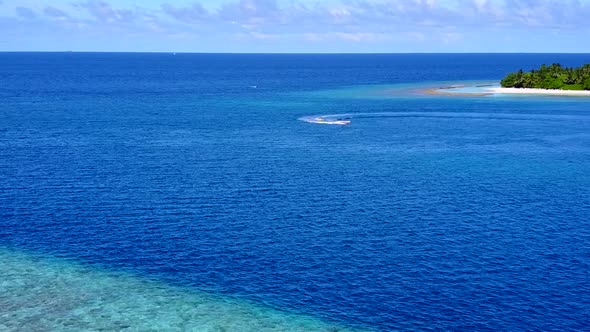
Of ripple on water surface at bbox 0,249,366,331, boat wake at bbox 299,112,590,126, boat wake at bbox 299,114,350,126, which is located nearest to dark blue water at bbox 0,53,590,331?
ripple on water surface at bbox 0,249,366,331

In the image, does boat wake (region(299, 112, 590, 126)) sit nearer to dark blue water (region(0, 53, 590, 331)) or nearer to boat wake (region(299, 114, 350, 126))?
boat wake (region(299, 114, 350, 126))

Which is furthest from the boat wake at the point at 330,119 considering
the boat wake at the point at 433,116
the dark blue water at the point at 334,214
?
the dark blue water at the point at 334,214

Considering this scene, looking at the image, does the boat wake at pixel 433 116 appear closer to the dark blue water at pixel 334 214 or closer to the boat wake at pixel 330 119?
the boat wake at pixel 330 119

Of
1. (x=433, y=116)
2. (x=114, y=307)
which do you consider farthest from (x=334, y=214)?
(x=433, y=116)

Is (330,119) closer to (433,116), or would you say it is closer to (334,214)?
(433,116)

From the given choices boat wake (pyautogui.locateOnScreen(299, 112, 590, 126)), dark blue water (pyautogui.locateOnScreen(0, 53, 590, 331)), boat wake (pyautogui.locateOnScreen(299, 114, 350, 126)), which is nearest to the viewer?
dark blue water (pyautogui.locateOnScreen(0, 53, 590, 331))
